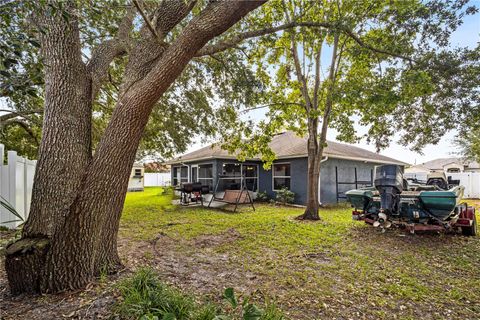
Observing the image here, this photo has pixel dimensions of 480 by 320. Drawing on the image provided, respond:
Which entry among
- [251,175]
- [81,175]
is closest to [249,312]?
[81,175]

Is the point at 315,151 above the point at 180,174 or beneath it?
above

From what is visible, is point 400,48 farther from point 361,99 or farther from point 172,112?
point 172,112

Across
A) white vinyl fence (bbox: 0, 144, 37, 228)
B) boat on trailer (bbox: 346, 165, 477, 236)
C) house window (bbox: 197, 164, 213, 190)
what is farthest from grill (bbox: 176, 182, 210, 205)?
boat on trailer (bbox: 346, 165, 477, 236)

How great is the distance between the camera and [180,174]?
19156mm

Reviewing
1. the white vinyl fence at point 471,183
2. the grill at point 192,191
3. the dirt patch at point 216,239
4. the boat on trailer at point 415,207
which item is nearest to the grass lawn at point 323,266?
the dirt patch at point 216,239

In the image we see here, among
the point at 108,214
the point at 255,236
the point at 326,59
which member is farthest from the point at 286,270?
the point at 326,59

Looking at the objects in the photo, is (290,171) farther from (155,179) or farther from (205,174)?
(155,179)

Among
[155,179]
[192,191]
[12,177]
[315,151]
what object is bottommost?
[155,179]

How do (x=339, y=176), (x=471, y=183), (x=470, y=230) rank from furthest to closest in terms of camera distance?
(x=471, y=183)
(x=339, y=176)
(x=470, y=230)

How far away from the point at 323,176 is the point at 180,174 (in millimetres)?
11102

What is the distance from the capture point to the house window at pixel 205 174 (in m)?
15.5

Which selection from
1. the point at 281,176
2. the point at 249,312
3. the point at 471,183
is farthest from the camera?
the point at 471,183

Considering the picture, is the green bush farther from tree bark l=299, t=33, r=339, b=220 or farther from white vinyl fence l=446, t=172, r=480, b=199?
white vinyl fence l=446, t=172, r=480, b=199

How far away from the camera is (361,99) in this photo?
17.7ft
